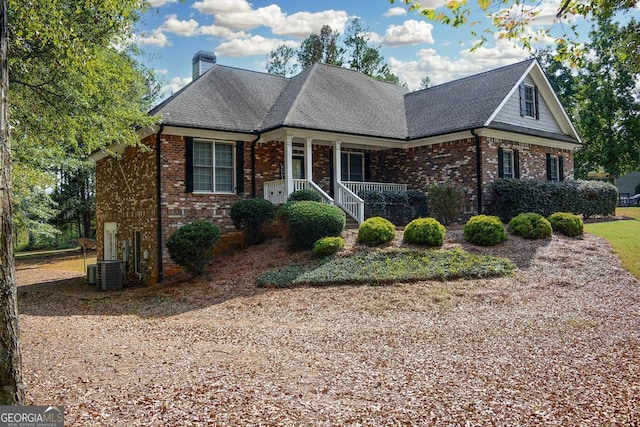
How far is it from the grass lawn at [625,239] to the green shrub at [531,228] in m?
1.79

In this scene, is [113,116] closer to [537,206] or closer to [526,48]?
[526,48]

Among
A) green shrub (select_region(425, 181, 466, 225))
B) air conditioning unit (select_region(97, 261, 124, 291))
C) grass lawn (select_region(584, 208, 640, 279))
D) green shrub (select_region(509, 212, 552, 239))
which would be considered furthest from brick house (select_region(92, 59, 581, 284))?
grass lawn (select_region(584, 208, 640, 279))

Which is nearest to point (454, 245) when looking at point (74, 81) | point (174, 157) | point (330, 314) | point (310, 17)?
point (330, 314)

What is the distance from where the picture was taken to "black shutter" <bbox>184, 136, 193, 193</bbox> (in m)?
14.8

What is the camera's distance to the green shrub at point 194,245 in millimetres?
12711

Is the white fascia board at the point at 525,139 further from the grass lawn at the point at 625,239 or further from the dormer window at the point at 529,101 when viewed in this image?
the grass lawn at the point at 625,239

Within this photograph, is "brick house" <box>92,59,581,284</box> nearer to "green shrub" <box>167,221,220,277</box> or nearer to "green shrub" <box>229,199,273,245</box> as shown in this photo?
"green shrub" <box>229,199,273,245</box>

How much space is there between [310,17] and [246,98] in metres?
18.7

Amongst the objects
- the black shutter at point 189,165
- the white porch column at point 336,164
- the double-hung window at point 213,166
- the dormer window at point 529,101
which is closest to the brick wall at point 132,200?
the black shutter at point 189,165

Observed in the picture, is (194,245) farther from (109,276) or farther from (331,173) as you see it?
(331,173)

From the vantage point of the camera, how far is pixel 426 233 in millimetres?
12695

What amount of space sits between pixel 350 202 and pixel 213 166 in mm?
4588

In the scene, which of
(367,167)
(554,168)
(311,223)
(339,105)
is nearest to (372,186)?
(367,167)

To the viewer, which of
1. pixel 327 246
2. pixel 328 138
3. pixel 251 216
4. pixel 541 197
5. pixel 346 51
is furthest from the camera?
pixel 346 51
